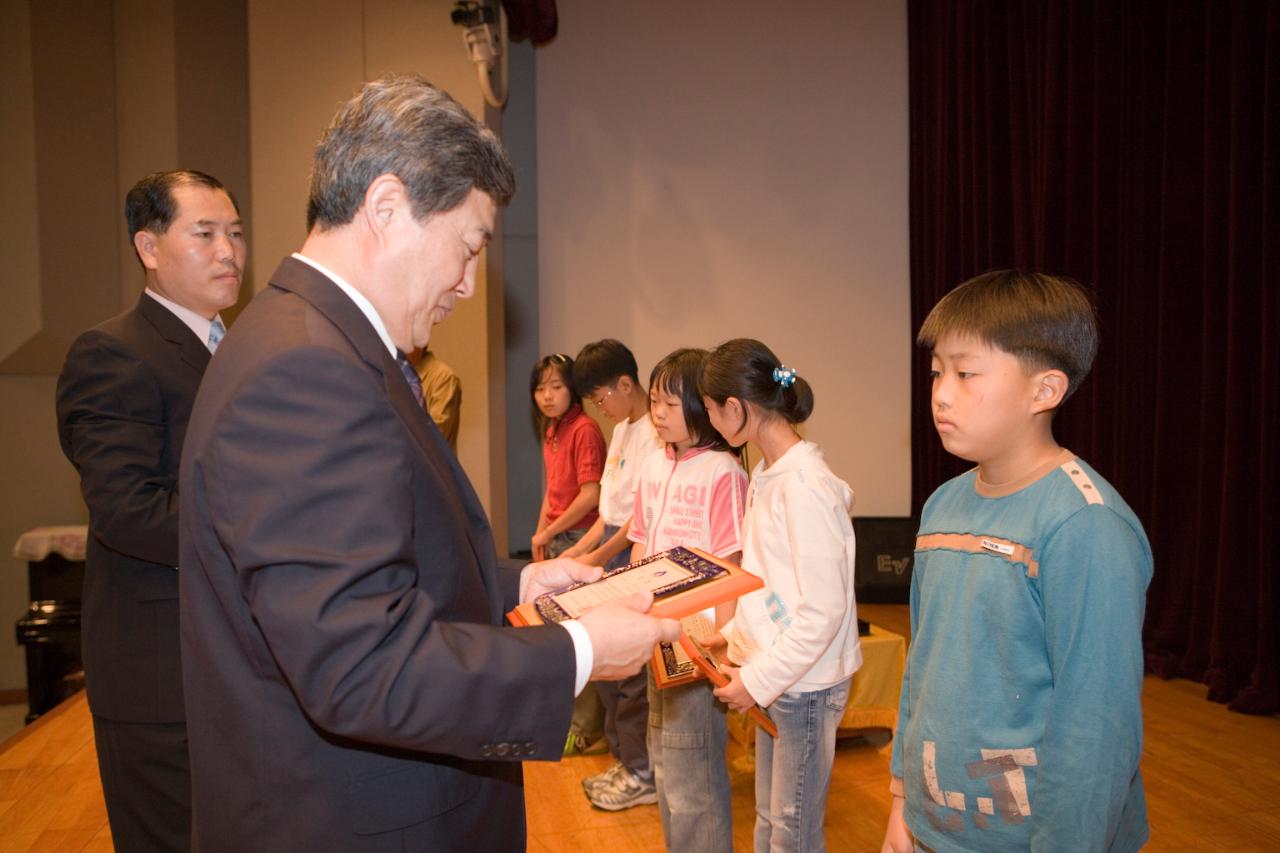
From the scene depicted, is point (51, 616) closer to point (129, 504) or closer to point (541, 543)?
point (541, 543)

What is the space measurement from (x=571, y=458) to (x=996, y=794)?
2.72 metres

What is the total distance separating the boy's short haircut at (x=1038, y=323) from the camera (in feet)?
4.31

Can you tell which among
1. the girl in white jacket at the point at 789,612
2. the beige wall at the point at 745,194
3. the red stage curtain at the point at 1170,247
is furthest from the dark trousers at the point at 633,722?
the beige wall at the point at 745,194

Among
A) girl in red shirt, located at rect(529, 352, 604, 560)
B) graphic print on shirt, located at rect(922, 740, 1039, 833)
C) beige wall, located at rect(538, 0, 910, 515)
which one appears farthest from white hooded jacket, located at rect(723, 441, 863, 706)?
beige wall, located at rect(538, 0, 910, 515)

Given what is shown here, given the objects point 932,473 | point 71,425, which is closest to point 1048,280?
point 71,425

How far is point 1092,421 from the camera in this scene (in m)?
4.64

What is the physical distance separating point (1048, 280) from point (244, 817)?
4.43 ft

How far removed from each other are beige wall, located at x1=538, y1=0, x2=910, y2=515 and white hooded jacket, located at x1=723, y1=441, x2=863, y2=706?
400 cm

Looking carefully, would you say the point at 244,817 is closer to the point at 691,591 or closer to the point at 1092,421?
the point at 691,591

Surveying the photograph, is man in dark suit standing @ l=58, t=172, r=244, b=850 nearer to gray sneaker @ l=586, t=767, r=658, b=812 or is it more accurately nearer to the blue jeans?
the blue jeans

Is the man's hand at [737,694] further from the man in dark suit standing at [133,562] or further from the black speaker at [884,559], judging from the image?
the black speaker at [884,559]

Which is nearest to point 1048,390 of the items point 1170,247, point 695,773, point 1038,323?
point 1038,323

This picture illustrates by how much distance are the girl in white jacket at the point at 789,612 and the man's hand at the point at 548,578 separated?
0.56 m

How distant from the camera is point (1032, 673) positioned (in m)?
1.21
